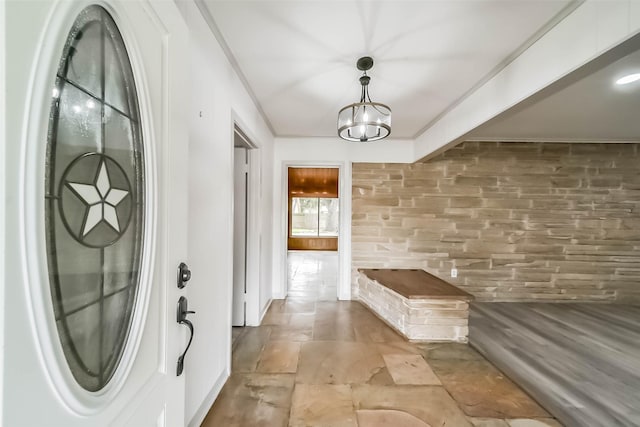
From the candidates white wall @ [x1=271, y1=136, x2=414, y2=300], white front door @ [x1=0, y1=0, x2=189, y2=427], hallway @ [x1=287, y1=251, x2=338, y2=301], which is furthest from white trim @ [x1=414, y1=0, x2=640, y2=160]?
hallway @ [x1=287, y1=251, x2=338, y2=301]

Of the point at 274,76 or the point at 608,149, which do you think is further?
the point at 608,149

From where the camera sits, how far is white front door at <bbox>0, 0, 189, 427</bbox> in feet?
1.47

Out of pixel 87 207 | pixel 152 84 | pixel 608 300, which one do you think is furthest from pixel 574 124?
pixel 87 207

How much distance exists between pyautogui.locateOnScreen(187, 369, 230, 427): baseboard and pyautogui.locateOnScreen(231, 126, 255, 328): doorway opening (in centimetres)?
106

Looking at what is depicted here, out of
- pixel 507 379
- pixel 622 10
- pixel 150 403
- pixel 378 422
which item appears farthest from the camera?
pixel 507 379

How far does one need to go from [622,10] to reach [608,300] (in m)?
4.81

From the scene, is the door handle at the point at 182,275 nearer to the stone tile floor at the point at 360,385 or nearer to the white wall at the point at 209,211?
the white wall at the point at 209,211

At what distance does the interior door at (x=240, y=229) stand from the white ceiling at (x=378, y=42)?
771 mm

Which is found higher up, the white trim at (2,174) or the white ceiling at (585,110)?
the white ceiling at (585,110)

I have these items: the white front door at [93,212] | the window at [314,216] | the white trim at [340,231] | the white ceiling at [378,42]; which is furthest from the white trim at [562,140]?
the window at [314,216]

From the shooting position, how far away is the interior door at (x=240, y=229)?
3.19 metres

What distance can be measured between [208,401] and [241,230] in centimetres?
178

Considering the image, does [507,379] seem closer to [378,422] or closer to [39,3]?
[378,422]

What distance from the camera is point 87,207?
64 centimetres
